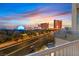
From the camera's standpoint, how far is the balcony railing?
2.22 m

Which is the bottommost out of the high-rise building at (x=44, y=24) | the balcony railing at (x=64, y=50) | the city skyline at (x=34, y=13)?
the balcony railing at (x=64, y=50)

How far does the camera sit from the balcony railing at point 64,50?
222 cm

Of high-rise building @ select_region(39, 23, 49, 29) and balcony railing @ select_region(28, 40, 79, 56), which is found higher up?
high-rise building @ select_region(39, 23, 49, 29)

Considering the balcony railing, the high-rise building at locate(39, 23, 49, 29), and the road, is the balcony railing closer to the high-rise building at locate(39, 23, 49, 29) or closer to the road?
the road

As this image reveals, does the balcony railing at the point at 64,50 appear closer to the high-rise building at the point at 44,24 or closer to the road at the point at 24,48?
the road at the point at 24,48

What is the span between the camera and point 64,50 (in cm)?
222

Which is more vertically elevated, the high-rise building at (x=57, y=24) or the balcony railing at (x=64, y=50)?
the high-rise building at (x=57, y=24)

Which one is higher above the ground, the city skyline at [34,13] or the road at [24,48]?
the city skyline at [34,13]

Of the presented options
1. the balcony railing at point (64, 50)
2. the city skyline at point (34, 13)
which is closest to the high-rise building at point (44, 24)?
the city skyline at point (34, 13)

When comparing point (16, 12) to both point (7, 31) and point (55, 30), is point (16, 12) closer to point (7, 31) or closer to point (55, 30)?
point (7, 31)

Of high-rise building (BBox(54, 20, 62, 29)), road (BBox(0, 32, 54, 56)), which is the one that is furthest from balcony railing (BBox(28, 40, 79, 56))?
high-rise building (BBox(54, 20, 62, 29))

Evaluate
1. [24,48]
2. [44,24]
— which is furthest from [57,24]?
[24,48]

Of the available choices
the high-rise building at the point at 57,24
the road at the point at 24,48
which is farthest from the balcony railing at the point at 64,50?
the high-rise building at the point at 57,24

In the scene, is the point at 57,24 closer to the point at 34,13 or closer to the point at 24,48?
the point at 34,13
